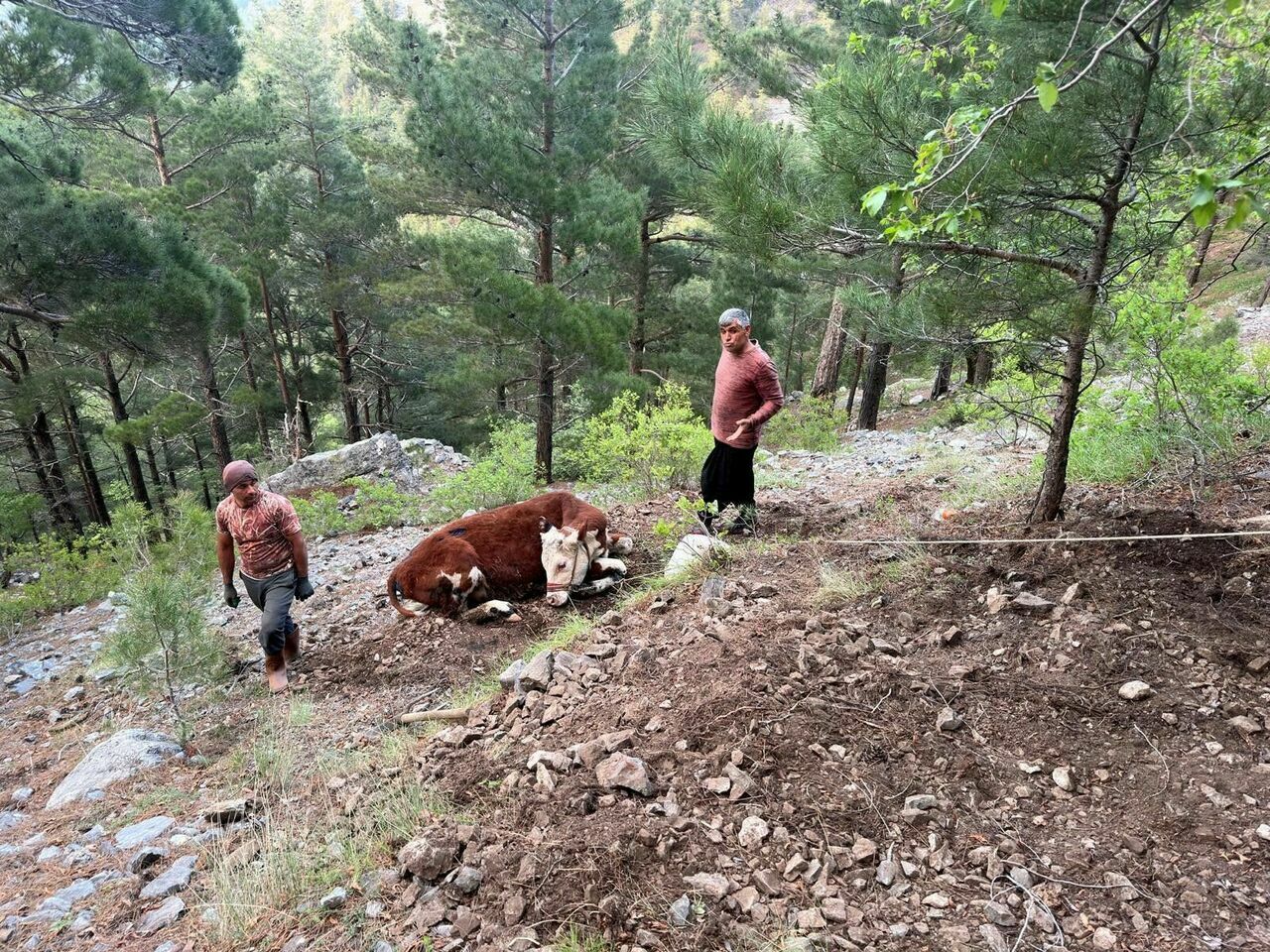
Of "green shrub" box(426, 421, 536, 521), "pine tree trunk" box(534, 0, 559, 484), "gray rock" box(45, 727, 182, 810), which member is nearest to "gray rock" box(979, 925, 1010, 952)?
"gray rock" box(45, 727, 182, 810)

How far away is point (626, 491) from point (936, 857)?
6.53 metres

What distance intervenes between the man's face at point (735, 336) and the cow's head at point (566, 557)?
205cm

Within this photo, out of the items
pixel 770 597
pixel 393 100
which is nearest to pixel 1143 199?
pixel 770 597

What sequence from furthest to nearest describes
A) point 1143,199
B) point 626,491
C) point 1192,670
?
point 626,491
point 1143,199
point 1192,670

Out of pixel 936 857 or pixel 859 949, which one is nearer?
pixel 859 949

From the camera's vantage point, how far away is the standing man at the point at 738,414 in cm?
518

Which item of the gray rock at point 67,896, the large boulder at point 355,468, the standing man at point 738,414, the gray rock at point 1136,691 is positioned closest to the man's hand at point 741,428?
the standing man at point 738,414

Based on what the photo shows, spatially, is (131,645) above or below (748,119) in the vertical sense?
below

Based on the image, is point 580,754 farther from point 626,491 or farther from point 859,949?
point 626,491

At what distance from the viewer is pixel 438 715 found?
3.83 meters

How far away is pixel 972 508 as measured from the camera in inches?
201

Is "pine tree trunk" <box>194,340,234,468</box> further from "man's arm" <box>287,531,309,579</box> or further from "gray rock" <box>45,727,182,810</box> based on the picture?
"gray rock" <box>45,727,182,810</box>

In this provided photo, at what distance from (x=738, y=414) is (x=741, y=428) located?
0.72 feet

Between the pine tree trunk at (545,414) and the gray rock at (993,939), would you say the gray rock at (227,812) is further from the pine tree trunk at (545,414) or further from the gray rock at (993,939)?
the pine tree trunk at (545,414)
